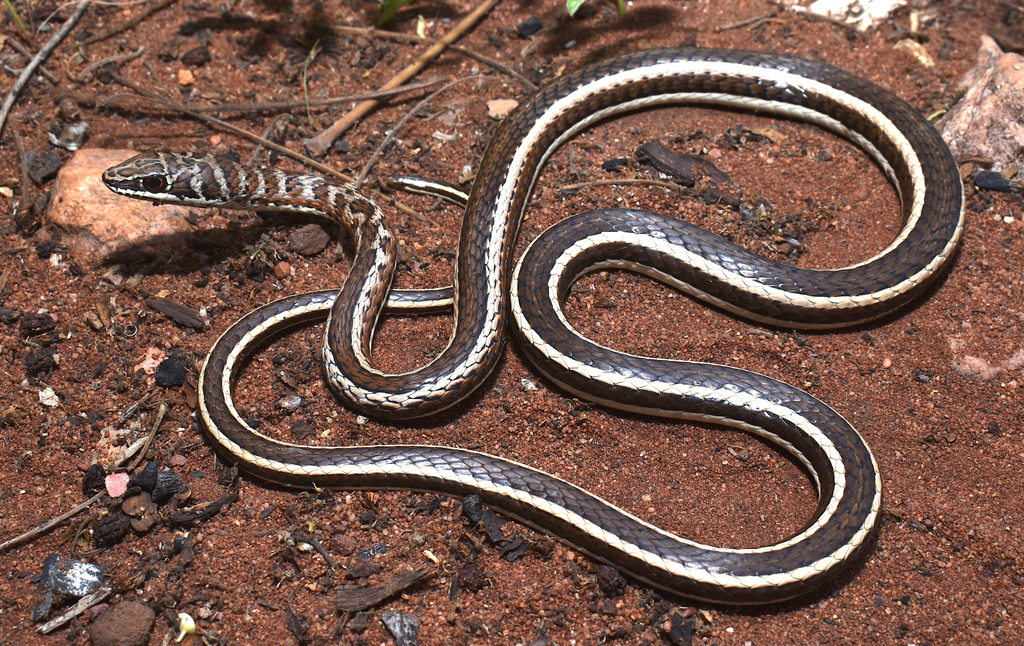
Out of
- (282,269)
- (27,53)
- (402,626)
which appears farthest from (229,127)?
(402,626)

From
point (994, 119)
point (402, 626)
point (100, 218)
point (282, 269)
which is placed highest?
point (994, 119)

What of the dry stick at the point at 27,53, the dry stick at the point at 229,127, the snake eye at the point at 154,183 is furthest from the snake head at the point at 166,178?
the dry stick at the point at 27,53

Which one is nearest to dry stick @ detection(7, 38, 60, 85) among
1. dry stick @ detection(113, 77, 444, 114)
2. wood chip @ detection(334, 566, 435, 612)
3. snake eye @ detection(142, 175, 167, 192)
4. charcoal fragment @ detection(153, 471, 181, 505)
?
dry stick @ detection(113, 77, 444, 114)

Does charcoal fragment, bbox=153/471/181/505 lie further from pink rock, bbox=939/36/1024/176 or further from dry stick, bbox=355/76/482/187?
pink rock, bbox=939/36/1024/176

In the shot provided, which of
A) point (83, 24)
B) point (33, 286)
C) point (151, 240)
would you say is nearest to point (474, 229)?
point (151, 240)

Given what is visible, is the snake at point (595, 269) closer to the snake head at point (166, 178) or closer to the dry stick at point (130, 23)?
the snake head at point (166, 178)

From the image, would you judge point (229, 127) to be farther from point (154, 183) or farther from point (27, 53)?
point (27, 53)
